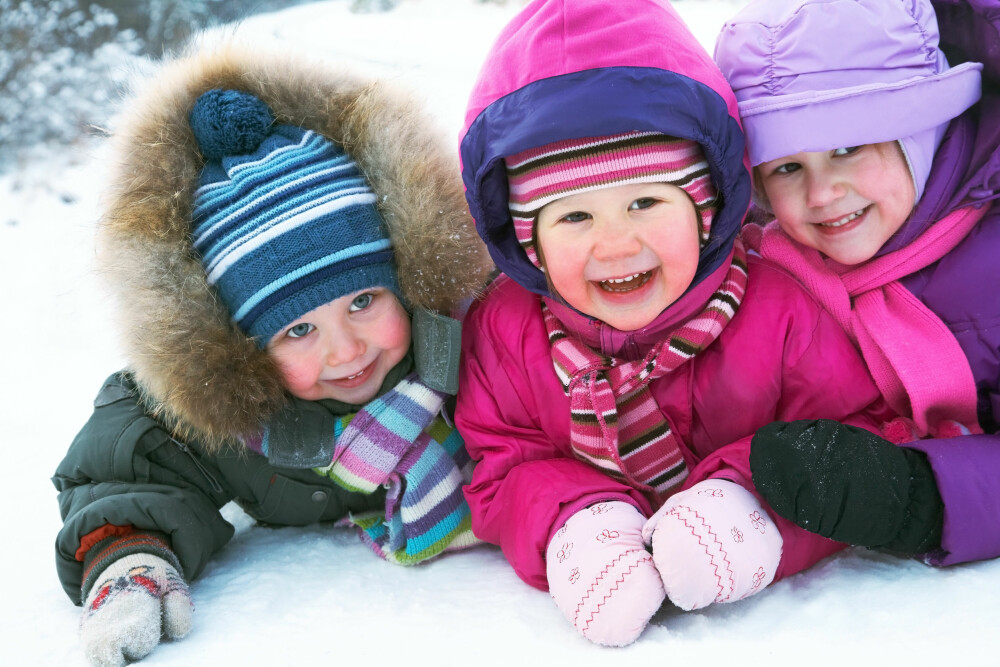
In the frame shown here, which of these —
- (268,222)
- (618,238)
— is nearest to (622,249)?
(618,238)

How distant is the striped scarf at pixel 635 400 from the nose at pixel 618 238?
20cm

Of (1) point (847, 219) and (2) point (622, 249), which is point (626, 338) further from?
(1) point (847, 219)

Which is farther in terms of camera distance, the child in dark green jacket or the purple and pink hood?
the child in dark green jacket

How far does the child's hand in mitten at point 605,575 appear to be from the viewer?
1146mm

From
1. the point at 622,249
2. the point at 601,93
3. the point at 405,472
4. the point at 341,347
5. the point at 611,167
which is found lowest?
the point at 405,472

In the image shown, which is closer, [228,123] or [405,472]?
[228,123]

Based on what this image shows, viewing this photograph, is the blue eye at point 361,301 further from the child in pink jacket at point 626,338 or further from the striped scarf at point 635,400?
the striped scarf at point 635,400

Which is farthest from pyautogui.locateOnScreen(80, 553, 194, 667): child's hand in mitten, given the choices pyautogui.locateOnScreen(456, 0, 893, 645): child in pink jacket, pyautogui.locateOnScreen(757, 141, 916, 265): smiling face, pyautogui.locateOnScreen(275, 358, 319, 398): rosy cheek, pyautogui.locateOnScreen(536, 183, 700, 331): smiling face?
pyautogui.locateOnScreen(757, 141, 916, 265): smiling face

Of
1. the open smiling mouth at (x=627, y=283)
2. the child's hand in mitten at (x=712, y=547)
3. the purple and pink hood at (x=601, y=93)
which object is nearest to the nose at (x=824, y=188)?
the purple and pink hood at (x=601, y=93)

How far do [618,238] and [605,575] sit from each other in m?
0.51

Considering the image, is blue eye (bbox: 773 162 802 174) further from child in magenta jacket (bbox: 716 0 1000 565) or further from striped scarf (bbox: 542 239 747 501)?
striped scarf (bbox: 542 239 747 501)

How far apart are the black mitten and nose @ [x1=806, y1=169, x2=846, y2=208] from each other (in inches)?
14.9

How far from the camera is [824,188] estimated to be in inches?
54.2

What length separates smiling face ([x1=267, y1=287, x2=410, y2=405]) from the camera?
1.44 meters
